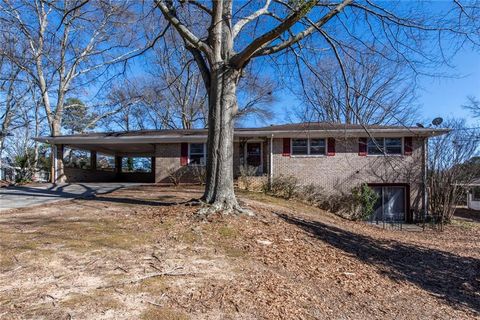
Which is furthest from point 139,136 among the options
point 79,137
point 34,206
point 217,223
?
point 217,223

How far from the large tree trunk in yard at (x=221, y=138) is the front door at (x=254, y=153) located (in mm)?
11032

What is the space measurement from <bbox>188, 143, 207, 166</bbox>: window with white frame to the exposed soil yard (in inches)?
421

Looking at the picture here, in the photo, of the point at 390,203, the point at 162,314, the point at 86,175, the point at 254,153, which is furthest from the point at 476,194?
the point at 162,314

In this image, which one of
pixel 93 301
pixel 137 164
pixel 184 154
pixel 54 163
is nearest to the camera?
pixel 93 301

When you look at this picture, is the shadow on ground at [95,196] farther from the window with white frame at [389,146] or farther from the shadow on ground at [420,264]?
the window with white frame at [389,146]

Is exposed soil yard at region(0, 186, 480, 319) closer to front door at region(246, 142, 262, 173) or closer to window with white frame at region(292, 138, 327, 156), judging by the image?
window with white frame at region(292, 138, 327, 156)

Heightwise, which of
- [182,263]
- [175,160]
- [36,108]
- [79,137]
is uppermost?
[36,108]

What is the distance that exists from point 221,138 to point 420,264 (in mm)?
4574

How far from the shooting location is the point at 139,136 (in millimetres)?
17391

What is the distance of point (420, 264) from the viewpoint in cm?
580

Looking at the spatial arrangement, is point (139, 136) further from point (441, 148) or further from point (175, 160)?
point (441, 148)

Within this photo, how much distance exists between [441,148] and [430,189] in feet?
6.85

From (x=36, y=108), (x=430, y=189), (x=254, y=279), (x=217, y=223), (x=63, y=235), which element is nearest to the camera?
(x=254, y=279)

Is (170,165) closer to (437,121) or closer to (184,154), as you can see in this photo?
(184,154)
